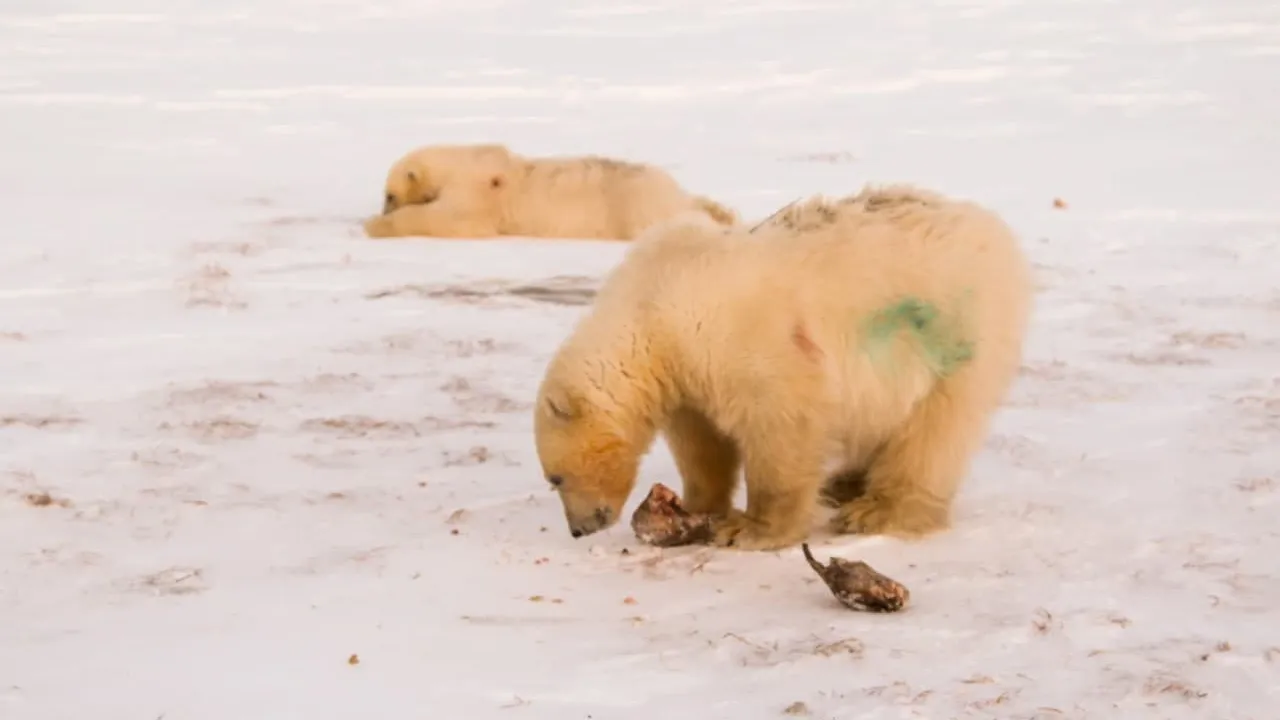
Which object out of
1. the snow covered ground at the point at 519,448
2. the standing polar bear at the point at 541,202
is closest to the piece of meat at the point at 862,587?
the snow covered ground at the point at 519,448

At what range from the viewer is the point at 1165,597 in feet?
14.8

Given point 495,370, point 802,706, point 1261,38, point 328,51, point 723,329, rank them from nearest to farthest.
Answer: point 802,706 → point 723,329 → point 495,370 → point 1261,38 → point 328,51

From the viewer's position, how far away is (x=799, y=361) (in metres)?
5.02

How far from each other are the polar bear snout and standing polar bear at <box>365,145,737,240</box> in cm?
547

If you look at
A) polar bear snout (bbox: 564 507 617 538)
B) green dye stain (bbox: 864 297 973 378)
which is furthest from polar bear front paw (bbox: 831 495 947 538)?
polar bear snout (bbox: 564 507 617 538)

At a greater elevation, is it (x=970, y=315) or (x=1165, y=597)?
(x=970, y=315)

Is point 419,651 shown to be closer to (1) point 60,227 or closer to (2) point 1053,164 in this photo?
(1) point 60,227

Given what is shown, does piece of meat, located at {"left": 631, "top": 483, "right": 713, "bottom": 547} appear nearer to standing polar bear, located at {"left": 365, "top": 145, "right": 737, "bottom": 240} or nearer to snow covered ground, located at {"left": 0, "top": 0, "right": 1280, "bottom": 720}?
snow covered ground, located at {"left": 0, "top": 0, "right": 1280, "bottom": 720}

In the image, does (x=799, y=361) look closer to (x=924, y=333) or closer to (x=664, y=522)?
(x=924, y=333)

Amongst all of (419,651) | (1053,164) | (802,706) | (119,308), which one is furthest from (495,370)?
(1053,164)

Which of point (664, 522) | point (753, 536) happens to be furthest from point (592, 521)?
point (753, 536)

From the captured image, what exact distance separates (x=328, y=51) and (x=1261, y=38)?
10.9 meters

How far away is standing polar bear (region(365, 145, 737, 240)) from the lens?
10781mm

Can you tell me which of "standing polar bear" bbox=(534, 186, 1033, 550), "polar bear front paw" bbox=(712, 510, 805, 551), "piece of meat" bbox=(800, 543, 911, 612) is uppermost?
"standing polar bear" bbox=(534, 186, 1033, 550)
